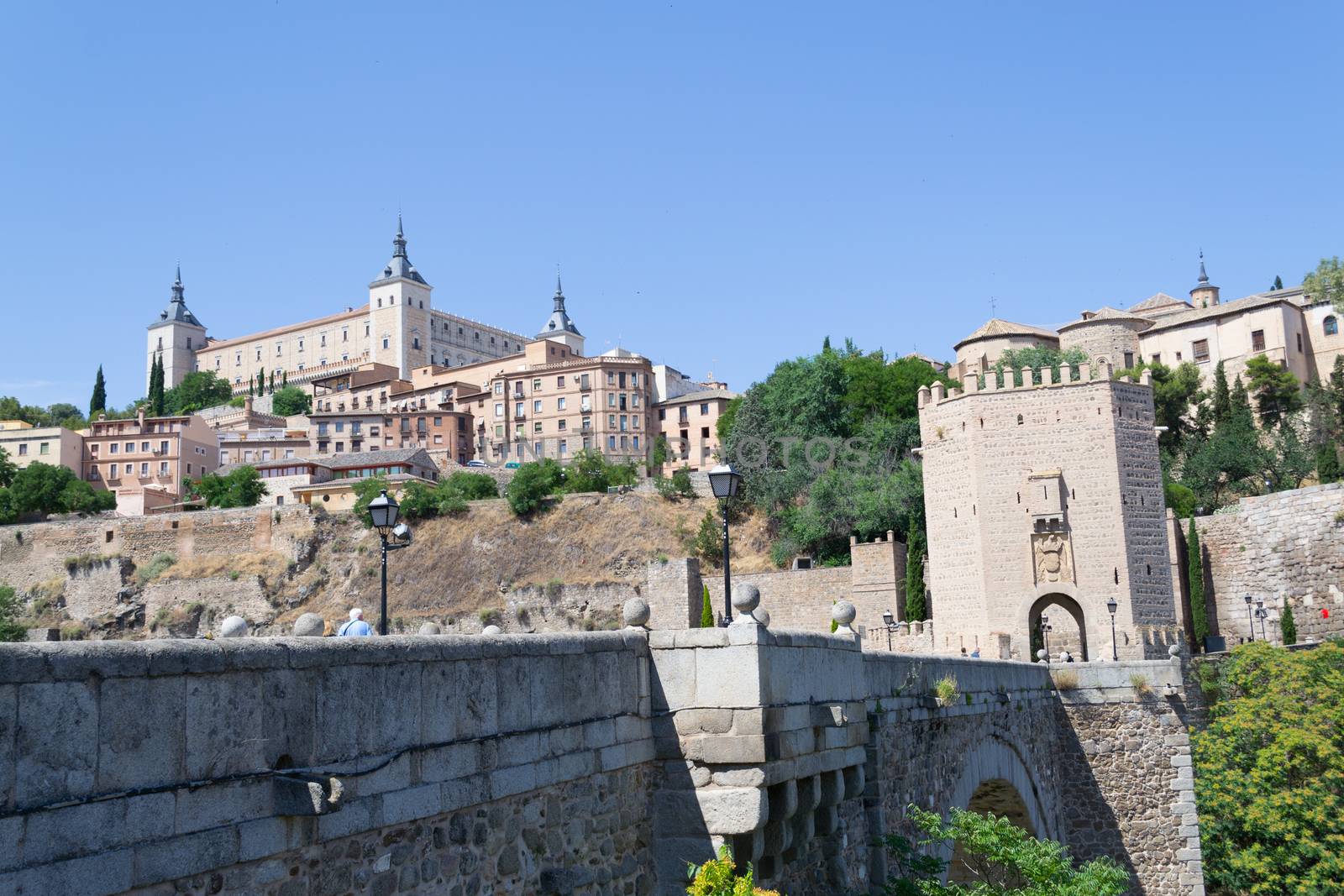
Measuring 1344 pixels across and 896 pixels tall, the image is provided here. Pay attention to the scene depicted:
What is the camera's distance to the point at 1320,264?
60.3 metres

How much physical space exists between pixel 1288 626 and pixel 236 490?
58604 millimetres

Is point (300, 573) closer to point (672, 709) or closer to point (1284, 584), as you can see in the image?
point (1284, 584)

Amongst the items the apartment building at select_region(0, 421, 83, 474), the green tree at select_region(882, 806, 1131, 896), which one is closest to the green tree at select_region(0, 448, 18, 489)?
the apartment building at select_region(0, 421, 83, 474)

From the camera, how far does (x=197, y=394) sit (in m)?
122

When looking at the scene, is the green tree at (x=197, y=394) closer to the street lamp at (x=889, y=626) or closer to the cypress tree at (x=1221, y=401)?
the cypress tree at (x=1221, y=401)

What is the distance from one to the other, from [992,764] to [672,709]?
10.5 m

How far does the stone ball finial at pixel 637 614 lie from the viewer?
8.44 meters

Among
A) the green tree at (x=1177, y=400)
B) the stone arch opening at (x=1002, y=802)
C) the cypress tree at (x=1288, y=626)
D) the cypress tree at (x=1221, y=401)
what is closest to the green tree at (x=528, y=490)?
the green tree at (x=1177, y=400)

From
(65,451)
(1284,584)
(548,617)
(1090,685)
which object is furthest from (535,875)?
(65,451)

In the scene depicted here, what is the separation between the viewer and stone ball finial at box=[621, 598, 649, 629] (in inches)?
332

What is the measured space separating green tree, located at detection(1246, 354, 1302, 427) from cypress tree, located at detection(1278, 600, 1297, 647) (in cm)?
2337

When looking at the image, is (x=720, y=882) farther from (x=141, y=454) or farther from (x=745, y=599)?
(x=141, y=454)

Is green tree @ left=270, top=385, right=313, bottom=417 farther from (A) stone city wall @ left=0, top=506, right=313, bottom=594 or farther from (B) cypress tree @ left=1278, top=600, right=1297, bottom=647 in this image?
(B) cypress tree @ left=1278, top=600, right=1297, bottom=647

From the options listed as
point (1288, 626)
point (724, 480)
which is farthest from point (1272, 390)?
point (724, 480)
